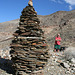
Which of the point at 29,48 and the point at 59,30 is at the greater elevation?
the point at 59,30

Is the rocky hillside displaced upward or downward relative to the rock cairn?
upward

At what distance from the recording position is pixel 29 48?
359 cm

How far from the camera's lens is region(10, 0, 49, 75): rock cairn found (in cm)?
357

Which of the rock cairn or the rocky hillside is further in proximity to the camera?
the rocky hillside

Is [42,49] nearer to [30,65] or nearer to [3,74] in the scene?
[30,65]

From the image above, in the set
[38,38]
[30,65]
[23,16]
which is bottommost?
[30,65]

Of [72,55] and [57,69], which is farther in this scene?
[72,55]

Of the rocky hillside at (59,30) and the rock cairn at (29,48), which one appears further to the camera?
the rocky hillside at (59,30)

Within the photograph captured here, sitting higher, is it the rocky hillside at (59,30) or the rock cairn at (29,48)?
the rocky hillside at (59,30)

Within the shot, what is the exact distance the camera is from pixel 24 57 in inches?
139

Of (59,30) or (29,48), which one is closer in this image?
(29,48)

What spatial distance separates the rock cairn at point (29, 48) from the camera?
3.57 meters

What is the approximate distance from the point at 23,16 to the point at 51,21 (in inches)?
1264

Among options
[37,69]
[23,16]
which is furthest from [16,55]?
[23,16]
